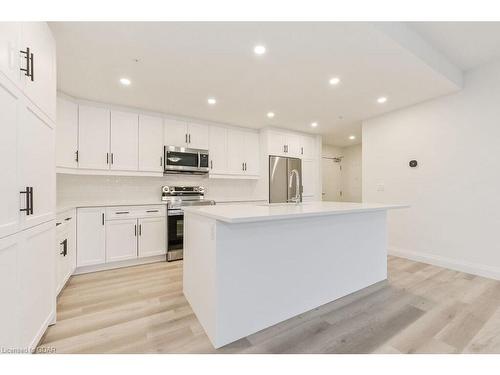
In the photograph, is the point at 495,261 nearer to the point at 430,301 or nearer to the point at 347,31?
the point at 430,301

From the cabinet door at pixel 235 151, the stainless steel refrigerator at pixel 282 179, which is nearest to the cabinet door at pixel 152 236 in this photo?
the cabinet door at pixel 235 151

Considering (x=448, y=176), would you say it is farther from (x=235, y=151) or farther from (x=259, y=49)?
(x=235, y=151)

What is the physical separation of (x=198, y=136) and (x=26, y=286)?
3148mm

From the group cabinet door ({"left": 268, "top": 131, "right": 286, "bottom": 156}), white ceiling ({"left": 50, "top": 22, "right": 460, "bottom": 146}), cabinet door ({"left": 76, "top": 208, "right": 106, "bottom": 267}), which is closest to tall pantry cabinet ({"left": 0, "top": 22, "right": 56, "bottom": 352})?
white ceiling ({"left": 50, "top": 22, "right": 460, "bottom": 146})

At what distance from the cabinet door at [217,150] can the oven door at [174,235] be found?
3.60ft

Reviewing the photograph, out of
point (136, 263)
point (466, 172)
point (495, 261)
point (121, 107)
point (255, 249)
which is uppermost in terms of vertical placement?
point (121, 107)

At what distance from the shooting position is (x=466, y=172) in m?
2.90

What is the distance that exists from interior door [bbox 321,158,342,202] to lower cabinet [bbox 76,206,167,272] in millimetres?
4715

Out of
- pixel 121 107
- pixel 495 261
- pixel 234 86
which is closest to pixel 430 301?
pixel 495 261

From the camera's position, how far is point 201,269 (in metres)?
1.77

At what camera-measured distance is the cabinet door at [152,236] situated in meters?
3.30

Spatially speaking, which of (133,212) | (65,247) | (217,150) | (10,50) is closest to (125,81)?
(10,50)
